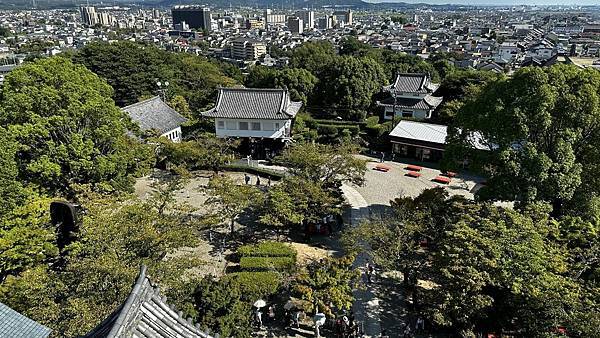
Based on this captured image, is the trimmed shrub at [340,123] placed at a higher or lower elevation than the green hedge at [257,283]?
higher

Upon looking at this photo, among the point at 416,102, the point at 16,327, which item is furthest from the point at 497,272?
the point at 416,102

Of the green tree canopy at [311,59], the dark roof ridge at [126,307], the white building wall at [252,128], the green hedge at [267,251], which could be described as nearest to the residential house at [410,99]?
the white building wall at [252,128]

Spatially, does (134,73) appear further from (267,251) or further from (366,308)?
(366,308)

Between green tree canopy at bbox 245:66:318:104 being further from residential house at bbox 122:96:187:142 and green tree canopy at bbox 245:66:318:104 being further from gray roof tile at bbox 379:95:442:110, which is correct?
residential house at bbox 122:96:187:142

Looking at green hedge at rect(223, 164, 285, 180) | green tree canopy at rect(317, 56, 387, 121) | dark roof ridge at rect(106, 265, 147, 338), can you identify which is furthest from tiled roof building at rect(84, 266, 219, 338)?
green tree canopy at rect(317, 56, 387, 121)

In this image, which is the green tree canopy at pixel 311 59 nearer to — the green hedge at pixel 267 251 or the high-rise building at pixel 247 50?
the green hedge at pixel 267 251

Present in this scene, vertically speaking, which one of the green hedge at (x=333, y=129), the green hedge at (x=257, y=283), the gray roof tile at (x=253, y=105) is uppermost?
the gray roof tile at (x=253, y=105)
